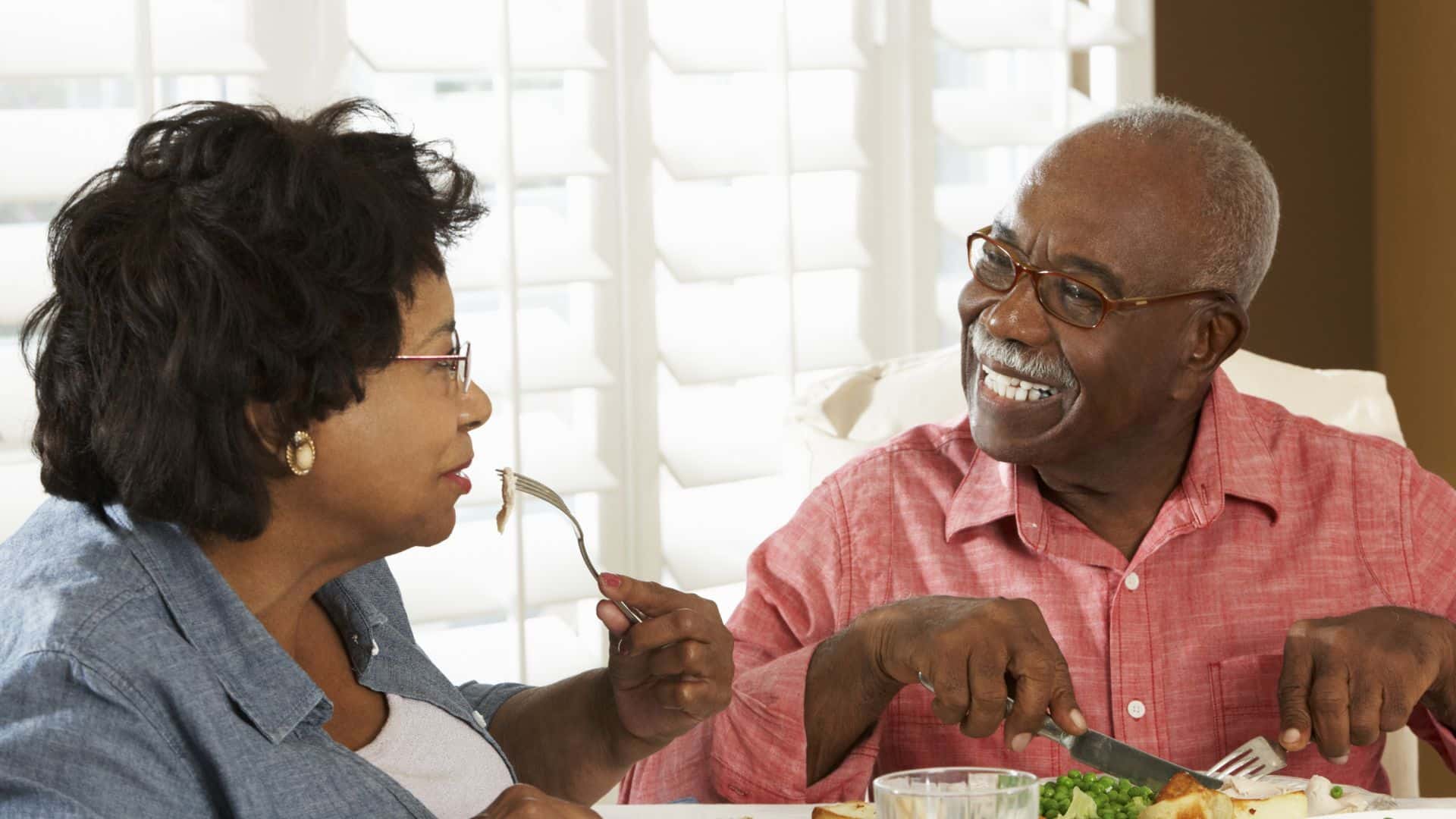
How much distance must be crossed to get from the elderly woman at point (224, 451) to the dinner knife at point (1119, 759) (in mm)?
498

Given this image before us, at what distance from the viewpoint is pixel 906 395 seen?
2168mm

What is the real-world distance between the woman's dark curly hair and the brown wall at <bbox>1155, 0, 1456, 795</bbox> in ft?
8.12

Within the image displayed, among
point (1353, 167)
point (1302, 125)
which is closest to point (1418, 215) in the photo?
point (1353, 167)

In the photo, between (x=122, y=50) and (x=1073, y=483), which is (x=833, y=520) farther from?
(x=122, y=50)

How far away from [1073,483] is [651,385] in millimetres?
878

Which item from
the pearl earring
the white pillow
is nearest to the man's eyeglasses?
the pearl earring

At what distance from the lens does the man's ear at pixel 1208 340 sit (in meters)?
1.73

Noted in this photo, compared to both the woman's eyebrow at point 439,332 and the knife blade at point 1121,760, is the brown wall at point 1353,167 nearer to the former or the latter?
the knife blade at point 1121,760

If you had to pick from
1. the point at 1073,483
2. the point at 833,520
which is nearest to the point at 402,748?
the point at 833,520

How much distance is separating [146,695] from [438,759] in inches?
14.6

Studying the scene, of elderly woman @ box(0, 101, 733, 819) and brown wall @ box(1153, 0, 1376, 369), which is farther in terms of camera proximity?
brown wall @ box(1153, 0, 1376, 369)

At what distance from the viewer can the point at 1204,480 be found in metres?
1.74

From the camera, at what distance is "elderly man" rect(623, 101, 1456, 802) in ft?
5.51

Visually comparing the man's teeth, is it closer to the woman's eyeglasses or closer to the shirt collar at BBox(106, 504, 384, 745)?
the woman's eyeglasses
